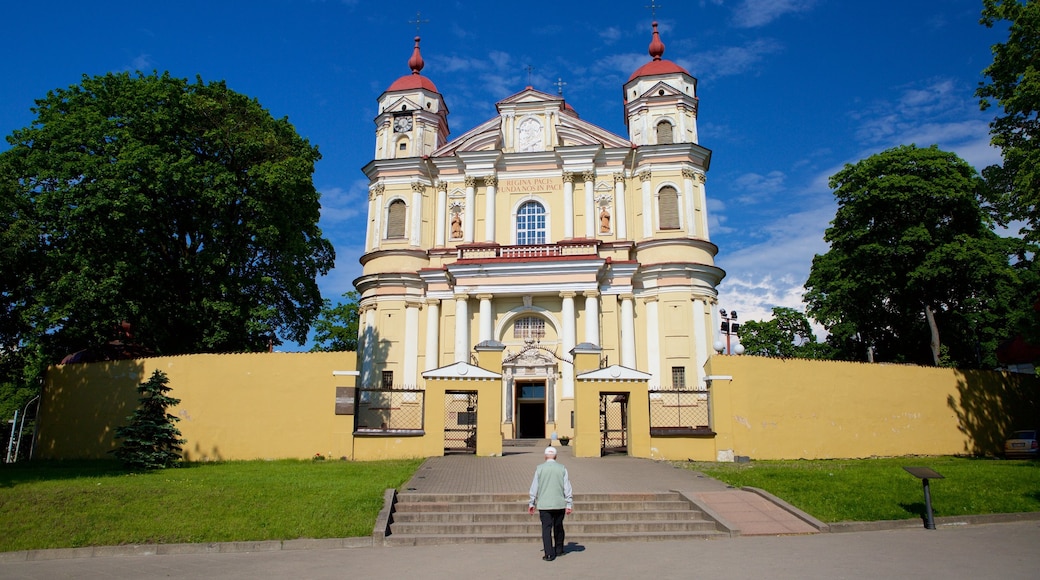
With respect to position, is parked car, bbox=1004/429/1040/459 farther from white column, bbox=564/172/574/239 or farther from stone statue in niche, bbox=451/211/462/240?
stone statue in niche, bbox=451/211/462/240

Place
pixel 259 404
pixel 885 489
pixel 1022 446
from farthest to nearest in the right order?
Answer: pixel 1022 446, pixel 259 404, pixel 885 489

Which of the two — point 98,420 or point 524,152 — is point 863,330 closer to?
point 524,152

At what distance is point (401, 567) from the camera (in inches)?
329

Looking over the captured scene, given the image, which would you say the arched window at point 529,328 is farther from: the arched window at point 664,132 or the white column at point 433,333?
the arched window at point 664,132

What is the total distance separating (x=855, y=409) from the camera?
19.5 metres

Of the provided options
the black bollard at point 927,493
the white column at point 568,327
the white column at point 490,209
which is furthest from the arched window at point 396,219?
the black bollard at point 927,493

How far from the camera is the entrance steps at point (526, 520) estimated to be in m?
10.2

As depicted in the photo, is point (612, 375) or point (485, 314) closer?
point (612, 375)

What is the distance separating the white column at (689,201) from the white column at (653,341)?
3631mm

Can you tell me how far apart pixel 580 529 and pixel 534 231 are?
72.0ft

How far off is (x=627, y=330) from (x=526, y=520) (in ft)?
60.6

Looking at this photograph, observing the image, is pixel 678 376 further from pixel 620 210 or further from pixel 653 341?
pixel 620 210

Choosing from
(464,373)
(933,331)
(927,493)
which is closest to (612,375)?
(464,373)

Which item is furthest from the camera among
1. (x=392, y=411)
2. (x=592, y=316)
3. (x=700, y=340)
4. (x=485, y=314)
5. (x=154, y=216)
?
(x=700, y=340)
